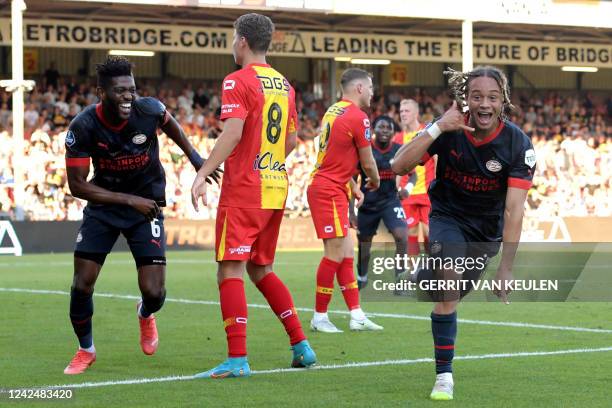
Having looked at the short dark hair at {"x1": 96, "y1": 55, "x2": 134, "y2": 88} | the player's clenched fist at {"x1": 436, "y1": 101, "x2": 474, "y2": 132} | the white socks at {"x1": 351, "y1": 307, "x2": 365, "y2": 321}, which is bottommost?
the white socks at {"x1": 351, "y1": 307, "x2": 365, "y2": 321}

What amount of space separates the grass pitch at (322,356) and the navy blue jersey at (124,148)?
132 cm

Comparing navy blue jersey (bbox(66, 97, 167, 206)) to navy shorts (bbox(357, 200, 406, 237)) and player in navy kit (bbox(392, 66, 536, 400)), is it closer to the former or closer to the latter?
player in navy kit (bbox(392, 66, 536, 400))

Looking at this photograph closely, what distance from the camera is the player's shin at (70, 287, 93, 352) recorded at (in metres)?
8.69

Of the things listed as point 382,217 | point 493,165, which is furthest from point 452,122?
point 382,217

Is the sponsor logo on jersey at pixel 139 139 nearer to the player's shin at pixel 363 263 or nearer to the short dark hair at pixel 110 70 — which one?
the short dark hair at pixel 110 70

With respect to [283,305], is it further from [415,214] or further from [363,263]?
[415,214]

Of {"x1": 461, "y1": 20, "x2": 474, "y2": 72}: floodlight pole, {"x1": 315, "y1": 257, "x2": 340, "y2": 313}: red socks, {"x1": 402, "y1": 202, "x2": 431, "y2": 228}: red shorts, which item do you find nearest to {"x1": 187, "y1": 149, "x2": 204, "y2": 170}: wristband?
{"x1": 315, "y1": 257, "x2": 340, "y2": 313}: red socks

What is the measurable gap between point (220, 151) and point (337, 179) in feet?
11.6

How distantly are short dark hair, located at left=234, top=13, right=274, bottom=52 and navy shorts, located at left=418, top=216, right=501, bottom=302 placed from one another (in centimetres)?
168

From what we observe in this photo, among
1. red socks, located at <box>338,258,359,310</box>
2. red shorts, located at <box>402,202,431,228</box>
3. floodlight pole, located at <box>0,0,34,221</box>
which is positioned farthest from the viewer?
floodlight pole, located at <box>0,0,34,221</box>

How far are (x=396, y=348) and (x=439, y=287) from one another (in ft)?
8.50

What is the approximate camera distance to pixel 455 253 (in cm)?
745

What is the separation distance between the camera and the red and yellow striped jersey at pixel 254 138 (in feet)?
26.5

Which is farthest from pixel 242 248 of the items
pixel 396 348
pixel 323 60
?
pixel 323 60
